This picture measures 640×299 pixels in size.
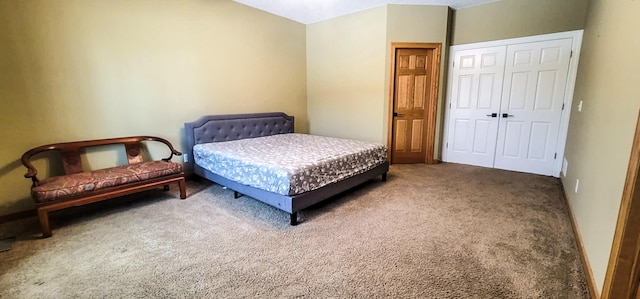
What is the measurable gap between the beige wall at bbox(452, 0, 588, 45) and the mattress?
2.71 metres

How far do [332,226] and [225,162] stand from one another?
1518 mm

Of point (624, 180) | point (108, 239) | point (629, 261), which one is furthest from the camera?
point (108, 239)

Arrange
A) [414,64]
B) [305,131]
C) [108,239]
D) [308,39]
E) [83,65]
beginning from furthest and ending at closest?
[305,131], [308,39], [414,64], [83,65], [108,239]

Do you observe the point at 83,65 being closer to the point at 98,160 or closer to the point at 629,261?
the point at 98,160

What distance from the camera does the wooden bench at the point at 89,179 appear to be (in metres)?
2.41

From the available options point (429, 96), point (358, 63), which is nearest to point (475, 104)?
point (429, 96)

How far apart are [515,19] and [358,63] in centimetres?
248

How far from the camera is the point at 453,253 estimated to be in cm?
211

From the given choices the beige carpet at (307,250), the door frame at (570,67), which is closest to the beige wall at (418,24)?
the door frame at (570,67)

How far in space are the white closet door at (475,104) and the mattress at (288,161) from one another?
2.03 metres

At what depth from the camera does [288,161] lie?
2.85 m

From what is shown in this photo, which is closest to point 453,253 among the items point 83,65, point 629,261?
point 629,261

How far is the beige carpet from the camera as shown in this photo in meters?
1.75

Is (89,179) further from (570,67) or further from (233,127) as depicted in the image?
(570,67)
